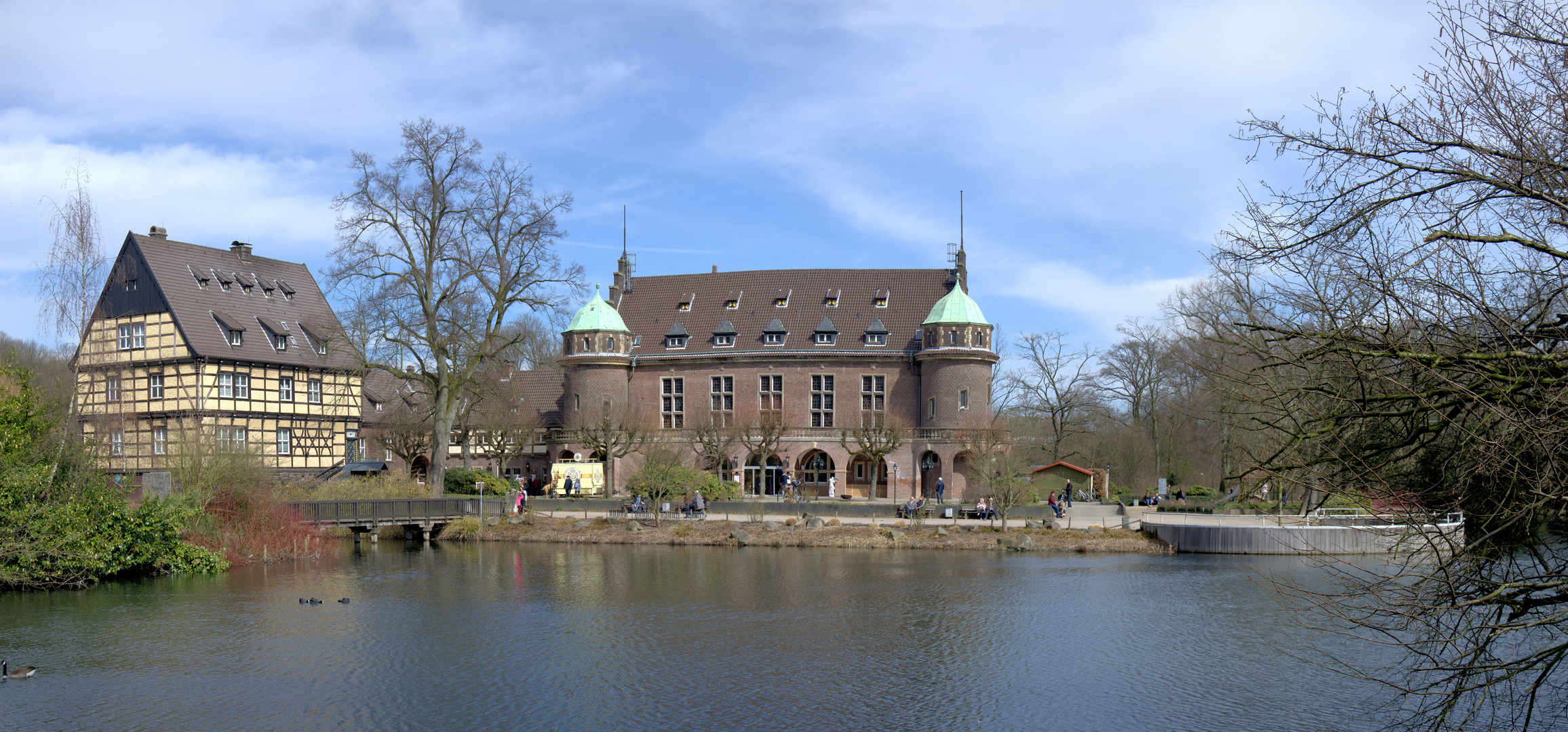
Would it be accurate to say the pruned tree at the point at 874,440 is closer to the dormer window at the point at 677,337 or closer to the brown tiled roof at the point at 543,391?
the dormer window at the point at 677,337

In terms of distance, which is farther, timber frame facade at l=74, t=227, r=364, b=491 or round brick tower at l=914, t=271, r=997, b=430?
round brick tower at l=914, t=271, r=997, b=430

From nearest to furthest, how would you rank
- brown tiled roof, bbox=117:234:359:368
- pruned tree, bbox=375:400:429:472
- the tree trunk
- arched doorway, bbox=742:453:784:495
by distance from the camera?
the tree trunk, brown tiled roof, bbox=117:234:359:368, pruned tree, bbox=375:400:429:472, arched doorway, bbox=742:453:784:495

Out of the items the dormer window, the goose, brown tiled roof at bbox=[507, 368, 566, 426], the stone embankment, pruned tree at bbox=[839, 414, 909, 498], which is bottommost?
the goose

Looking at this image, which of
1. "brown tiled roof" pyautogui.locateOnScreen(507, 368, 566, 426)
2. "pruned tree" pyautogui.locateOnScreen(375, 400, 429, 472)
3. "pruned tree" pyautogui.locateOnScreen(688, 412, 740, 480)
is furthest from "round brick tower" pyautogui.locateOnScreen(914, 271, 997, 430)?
"pruned tree" pyautogui.locateOnScreen(375, 400, 429, 472)

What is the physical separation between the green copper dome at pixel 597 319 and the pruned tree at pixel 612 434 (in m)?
4.45

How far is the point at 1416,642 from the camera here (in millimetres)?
8680

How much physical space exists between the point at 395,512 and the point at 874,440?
18.5 m

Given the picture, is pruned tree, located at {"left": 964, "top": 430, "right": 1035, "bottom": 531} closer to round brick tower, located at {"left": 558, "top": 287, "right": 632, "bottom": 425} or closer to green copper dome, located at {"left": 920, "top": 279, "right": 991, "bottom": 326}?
green copper dome, located at {"left": 920, "top": 279, "right": 991, "bottom": 326}

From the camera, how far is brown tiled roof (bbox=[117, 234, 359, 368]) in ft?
127

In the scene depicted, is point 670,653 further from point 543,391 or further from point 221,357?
point 543,391

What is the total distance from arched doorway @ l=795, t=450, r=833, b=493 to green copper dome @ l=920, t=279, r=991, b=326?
7132 mm

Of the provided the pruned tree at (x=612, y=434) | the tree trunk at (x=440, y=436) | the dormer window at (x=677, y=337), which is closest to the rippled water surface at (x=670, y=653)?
the tree trunk at (x=440, y=436)

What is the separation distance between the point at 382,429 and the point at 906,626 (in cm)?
3558

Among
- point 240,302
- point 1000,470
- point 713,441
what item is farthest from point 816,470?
point 240,302
